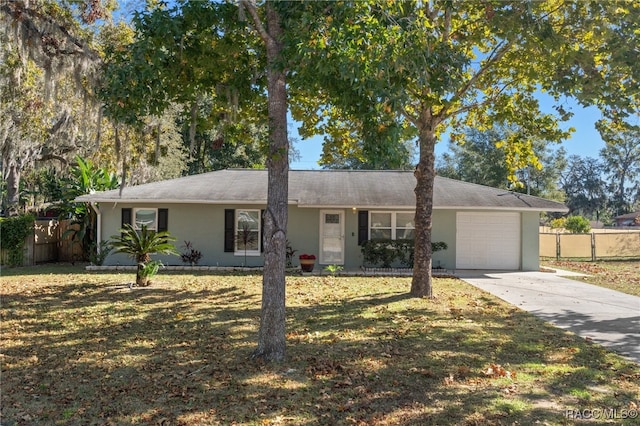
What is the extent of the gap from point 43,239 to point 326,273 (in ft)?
34.6

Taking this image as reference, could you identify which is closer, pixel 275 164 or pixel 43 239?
pixel 275 164

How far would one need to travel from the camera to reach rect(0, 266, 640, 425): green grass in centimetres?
404

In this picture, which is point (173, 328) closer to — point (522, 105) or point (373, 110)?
point (373, 110)

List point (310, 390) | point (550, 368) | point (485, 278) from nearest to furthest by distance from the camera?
point (310, 390) → point (550, 368) → point (485, 278)

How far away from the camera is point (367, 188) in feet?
54.4

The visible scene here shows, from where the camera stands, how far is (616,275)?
14812 millimetres

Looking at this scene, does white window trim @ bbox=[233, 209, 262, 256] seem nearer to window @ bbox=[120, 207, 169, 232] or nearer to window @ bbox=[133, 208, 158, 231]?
window @ bbox=[120, 207, 169, 232]

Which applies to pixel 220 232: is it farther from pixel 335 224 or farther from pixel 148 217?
pixel 335 224

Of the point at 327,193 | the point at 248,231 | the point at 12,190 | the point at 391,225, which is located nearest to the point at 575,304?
the point at 391,225

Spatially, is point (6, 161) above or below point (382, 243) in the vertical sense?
above

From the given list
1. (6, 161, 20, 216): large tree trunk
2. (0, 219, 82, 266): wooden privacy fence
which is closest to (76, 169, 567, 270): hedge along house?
(0, 219, 82, 266): wooden privacy fence

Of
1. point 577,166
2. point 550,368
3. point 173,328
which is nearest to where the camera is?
point 550,368

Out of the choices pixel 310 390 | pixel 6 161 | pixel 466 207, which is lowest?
pixel 310 390

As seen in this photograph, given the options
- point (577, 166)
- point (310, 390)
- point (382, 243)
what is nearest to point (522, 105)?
point (382, 243)
